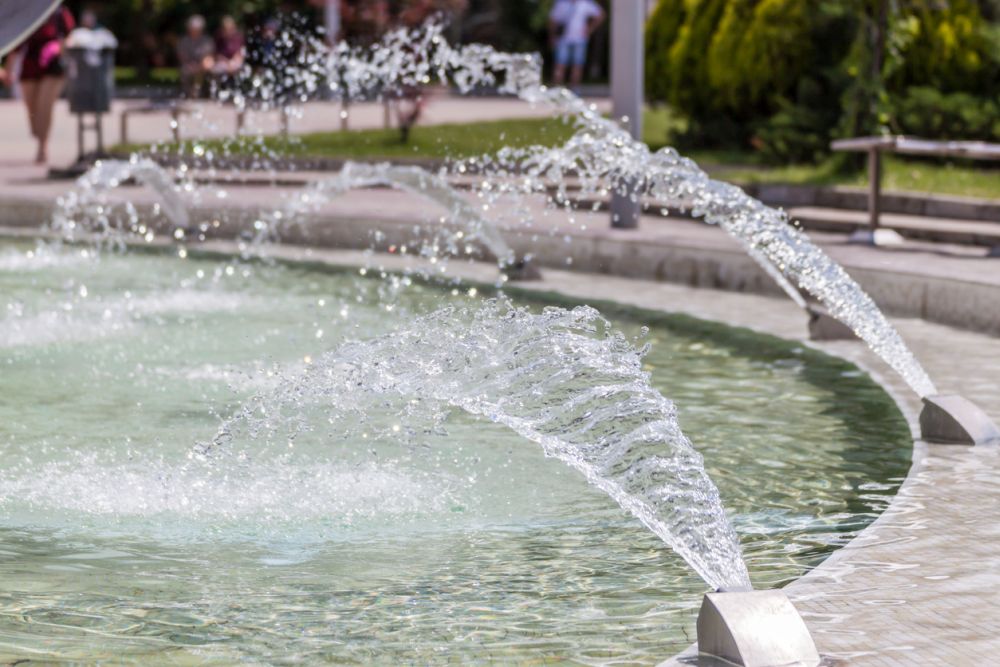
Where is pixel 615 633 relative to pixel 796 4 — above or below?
below

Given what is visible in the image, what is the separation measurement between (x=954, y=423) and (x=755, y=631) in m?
3.11

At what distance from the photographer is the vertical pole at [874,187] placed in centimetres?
1309

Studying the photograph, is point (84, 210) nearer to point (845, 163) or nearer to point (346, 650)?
point (845, 163)

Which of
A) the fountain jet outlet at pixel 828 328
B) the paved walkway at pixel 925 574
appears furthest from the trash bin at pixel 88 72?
the paved walkway at pixel 925 574

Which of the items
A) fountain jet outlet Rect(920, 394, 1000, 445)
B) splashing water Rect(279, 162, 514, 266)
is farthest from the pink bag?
fountain jet outlet Rect(920, 394, 1000, 445)

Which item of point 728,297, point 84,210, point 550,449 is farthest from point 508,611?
point 84,210

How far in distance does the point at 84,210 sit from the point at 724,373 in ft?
25.1

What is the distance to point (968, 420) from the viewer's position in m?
7.37

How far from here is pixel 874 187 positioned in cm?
1317

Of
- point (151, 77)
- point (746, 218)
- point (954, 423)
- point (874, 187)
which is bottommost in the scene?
point (151, 77)

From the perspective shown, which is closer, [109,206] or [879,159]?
[879,159]

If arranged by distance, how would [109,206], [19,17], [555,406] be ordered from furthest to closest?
[109,206]
[19,17]
[555,406]

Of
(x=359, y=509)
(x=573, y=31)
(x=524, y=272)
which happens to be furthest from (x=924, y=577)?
(x=573, y=31)

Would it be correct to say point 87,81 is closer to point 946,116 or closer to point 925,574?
point 946,116
